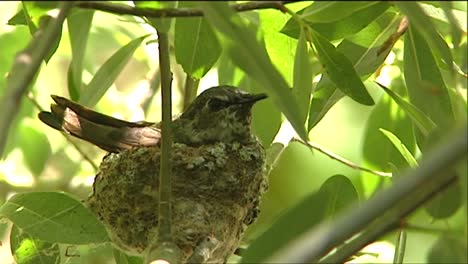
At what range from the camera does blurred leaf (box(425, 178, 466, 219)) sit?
154 cm

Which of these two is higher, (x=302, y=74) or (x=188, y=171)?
(x=302, y=74)

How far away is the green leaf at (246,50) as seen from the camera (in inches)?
58.3

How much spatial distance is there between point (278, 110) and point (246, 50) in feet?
2.32

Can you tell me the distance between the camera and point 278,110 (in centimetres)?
221

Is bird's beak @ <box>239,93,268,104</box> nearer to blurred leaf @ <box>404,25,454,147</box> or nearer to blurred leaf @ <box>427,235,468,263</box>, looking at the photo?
blurred leaf @ <box>404,25,454,147</box>

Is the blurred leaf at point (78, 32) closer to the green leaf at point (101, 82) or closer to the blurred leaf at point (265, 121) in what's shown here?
the green leaf at point (101, 82)

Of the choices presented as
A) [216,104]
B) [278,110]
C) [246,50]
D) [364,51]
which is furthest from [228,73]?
[246,50]

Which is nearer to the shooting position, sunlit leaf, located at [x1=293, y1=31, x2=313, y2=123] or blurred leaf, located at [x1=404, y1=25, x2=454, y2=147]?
sunlit leaf, located at [x1=293, y1=31, x2=313, y2=123]

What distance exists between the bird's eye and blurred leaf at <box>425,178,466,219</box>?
1.36 meters

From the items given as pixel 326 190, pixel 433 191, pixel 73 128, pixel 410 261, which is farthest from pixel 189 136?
pixel 433 191

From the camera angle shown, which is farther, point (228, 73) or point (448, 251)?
point (228, 73)

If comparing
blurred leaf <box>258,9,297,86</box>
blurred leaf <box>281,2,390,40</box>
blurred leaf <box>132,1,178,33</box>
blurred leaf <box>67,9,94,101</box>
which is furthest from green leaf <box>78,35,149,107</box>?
blurred leaf <box>132,1,178,33</box>

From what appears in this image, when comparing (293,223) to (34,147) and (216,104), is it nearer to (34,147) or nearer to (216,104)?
(216,104)

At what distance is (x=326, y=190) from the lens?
1.75m
